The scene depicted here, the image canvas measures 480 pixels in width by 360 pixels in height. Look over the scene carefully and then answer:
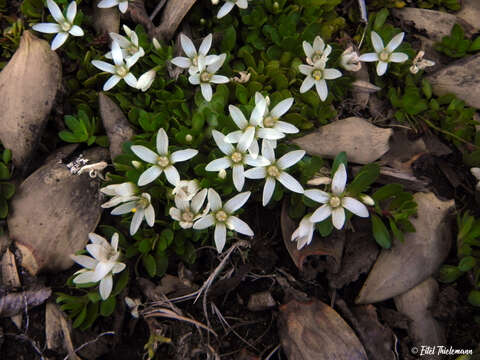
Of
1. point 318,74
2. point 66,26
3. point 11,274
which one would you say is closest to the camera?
point 11,274

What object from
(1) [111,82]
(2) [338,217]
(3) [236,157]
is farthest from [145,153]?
(2) [338,217]

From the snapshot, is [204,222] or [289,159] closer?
[204,222]

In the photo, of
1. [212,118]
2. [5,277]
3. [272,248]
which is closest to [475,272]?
[272,248]

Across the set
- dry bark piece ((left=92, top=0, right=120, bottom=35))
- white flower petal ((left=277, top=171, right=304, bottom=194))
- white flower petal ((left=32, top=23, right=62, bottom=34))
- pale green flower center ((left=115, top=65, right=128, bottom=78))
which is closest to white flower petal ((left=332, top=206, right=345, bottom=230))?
white flower petal ((left=277, top=171, right=304, bottom=194))

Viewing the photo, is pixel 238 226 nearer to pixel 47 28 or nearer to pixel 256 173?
pixel 256 173

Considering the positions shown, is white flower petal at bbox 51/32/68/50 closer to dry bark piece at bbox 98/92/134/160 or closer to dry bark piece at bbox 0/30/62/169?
dry bark piece at bbox 0/30/62/169

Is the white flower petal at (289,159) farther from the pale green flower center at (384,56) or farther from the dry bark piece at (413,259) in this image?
the pale green flower center at (384,56)

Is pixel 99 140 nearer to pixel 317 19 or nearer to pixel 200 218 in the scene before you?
pixel 200 218
